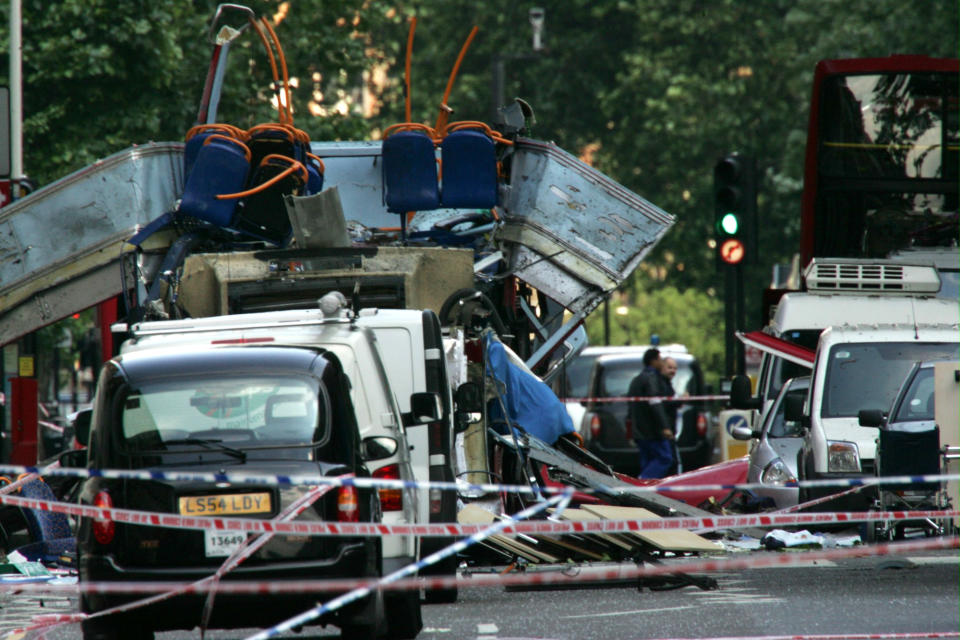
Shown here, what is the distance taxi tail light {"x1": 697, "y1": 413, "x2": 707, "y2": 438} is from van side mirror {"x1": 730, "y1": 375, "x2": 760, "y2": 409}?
974 cm

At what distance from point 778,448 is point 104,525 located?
851 centimetres

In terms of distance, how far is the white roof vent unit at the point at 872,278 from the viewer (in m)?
16.4

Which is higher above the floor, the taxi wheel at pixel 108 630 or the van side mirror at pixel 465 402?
the van side mirror at pixel 465 402

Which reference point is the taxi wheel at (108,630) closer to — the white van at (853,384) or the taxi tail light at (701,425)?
the white van at (853,384)

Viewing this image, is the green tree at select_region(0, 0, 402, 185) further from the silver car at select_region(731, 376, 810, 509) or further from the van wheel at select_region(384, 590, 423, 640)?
the van wheel at select_region(384, 590, 423, 640)

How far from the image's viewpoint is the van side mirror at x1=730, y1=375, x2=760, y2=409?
15664 mm

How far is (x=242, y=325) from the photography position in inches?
403

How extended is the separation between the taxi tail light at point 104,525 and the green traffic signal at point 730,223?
11.3 metres

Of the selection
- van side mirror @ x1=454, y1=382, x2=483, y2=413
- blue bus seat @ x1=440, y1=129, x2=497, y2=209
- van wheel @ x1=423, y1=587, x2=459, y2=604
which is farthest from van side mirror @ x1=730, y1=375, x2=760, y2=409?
van wheel @ x1=423, y1=587, x2=459, y2=604

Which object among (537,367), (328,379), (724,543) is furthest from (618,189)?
(328,379)

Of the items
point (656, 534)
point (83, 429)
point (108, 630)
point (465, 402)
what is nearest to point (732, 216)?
point (656, 534)

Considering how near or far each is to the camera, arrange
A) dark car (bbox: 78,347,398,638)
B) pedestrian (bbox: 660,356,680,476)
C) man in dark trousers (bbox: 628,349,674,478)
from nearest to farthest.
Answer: dark car (bbox: 78,347,398,638), man in dark trousers (bbox: 628,349,674,478), pedestrian (bbox: 660,356,680,476)

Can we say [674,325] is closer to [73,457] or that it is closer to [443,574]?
[443,574]

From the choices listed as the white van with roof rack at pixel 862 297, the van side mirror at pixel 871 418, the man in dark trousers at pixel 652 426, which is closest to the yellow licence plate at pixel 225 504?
→ the van side mirror at pixel 871 418
